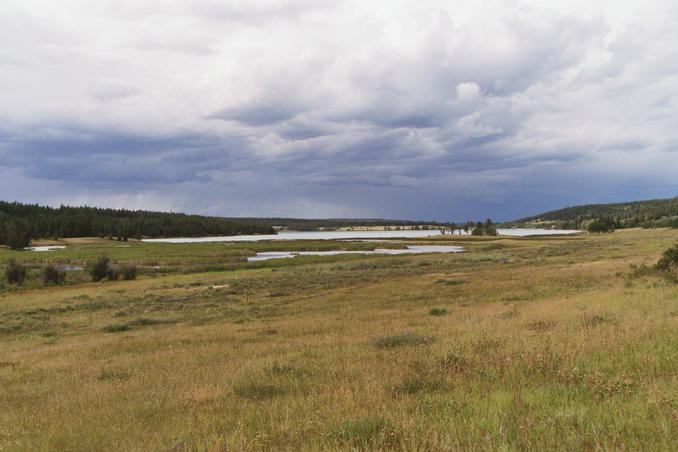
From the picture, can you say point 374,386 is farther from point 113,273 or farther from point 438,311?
point 113,273

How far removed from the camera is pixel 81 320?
1105 inches

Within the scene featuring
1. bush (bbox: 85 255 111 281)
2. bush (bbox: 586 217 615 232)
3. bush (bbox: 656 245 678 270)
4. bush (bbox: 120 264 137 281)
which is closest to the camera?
bush (bbox: 656 245 678 270)

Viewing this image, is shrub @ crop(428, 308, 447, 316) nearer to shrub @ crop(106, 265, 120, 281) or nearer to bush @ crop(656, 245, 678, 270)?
bush @ crop(656, 245, 678, 270)

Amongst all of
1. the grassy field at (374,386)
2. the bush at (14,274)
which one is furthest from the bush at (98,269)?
the grassy field at (374,386)

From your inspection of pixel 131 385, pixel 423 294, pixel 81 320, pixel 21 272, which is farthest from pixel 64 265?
pixel 131 385

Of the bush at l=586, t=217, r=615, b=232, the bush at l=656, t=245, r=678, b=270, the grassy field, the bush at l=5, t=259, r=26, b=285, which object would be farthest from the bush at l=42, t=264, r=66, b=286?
the bush at l=586, t=217, r=615, b=232

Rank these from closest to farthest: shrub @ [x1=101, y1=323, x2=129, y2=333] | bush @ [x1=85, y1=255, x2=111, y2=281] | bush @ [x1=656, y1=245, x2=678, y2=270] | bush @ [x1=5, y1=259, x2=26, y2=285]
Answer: shrub @ [x1=101, y1=323, x2=129, y2=333]
bush @ [x1=656, y1=245, x2=678, y2=270]
bush @ [x1=5, y1=259, x2=26, y2=285]
bush @ [x1=85, y1=255, x2=111, y2=281]

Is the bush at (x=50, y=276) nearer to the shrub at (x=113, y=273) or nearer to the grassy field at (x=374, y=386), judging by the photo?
the shrub at (x=113, y=273)

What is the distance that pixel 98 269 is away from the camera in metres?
59.5

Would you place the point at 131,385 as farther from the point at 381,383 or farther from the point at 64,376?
the point at 381,383

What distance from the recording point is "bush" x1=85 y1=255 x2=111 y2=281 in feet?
195

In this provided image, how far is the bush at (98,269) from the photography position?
5931 centimetres

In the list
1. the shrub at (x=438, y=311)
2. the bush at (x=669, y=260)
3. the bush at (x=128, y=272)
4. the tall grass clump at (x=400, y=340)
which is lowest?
the bush at (x=128, y=272)

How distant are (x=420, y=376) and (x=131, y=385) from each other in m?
6.92
